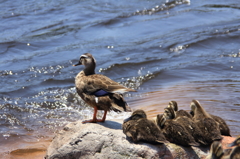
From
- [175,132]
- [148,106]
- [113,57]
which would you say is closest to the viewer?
[175,132]

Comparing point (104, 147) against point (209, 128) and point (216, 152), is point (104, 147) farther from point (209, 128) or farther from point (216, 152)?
point (216, 152)

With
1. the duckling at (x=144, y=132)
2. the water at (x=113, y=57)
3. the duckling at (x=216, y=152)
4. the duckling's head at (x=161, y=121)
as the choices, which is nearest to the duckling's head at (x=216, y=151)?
the duckling at (x=216, y=152)

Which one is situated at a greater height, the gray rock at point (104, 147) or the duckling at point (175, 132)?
the duckling at point (175, 132)

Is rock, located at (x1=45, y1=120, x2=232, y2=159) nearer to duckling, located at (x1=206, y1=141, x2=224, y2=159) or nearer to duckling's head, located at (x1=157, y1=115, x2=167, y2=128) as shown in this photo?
duckling's head, located at (x1=157, y1=115, x2=167, y2=128)

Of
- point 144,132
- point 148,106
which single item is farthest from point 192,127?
point 148,106

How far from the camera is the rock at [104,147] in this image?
222 inches

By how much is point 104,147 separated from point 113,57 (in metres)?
8.49

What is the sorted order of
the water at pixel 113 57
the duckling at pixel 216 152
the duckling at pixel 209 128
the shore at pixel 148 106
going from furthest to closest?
the water at pixel 113 57
the shore at pixel 148 106
the duckling at pixel 209 128
the duckling at pixel 216 152

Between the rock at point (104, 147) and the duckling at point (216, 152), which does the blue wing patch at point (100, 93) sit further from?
the duckling at point (216, 152)

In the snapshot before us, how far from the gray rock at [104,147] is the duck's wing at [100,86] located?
57 cm

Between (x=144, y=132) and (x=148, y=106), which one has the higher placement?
(x=144, y=132)

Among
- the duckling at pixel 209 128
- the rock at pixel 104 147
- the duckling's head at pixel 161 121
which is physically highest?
the duckling's head at pixel 161 121

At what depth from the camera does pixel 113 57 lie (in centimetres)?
1423

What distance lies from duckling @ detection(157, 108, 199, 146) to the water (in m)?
2.15
